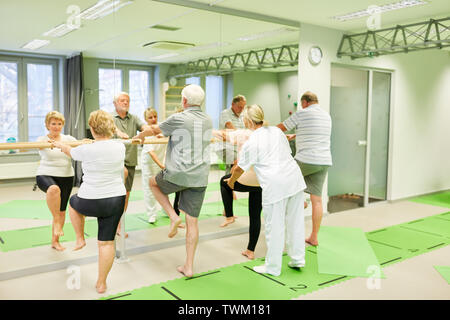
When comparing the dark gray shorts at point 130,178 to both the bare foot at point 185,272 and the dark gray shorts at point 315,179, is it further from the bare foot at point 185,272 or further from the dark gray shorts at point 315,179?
the dark gray shorts at point 315,179

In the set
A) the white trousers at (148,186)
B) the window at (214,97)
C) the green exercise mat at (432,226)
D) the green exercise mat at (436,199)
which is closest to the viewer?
the white trousers at (148,186)

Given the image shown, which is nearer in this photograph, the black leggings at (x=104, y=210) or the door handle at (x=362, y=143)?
the black leggings at (x=104, y=210)

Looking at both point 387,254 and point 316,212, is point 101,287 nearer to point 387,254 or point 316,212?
point 316,212

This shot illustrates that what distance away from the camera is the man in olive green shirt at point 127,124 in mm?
4324

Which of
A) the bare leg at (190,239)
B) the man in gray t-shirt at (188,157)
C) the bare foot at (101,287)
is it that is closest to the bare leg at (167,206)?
the man in gray t-shirt at (188,157)

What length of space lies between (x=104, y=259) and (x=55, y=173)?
1.17 metres

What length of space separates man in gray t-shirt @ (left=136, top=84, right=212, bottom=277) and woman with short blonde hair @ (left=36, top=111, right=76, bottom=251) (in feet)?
2.80

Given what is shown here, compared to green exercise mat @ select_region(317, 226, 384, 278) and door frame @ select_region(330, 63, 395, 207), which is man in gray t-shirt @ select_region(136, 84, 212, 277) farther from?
door frame @ select_region(330, 63, 395, 207)

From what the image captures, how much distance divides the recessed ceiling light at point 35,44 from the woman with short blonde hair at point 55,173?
0.68 metres

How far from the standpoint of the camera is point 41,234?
448 centimetres

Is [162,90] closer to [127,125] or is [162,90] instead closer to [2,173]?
[127,125]

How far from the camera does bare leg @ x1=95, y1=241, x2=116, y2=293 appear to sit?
318 cm

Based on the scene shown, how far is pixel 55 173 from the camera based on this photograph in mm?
3914
